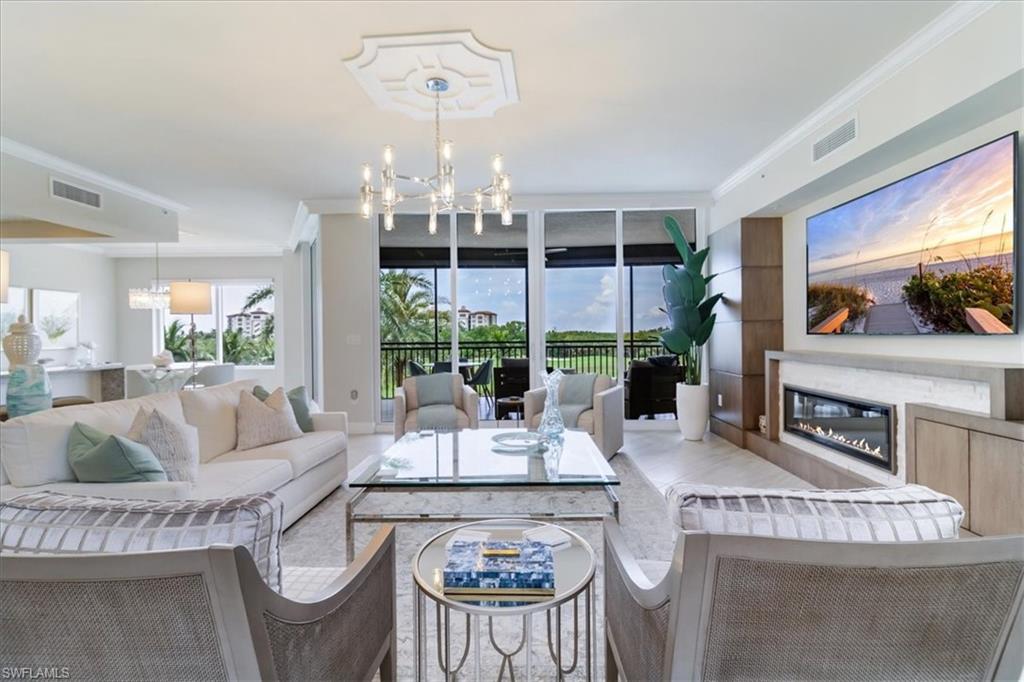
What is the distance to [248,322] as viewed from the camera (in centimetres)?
930

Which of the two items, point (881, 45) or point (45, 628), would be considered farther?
point (881, 45)

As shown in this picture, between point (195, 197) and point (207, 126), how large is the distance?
91.5 inches

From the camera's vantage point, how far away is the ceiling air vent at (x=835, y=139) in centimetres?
334

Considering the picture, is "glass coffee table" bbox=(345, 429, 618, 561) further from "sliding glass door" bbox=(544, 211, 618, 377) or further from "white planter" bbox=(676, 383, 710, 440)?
"sliding glass door" bbox=(544, 211, 618, 377)

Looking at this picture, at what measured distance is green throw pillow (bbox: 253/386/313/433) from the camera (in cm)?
369

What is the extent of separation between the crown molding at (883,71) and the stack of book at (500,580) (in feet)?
10.3

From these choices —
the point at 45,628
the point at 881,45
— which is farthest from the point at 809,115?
the point at 45,628

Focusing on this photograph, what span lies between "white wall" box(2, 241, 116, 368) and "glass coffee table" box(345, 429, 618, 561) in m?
7.08

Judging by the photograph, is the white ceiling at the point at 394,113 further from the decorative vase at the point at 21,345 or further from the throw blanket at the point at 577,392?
the throw blanket at the point at 577,392

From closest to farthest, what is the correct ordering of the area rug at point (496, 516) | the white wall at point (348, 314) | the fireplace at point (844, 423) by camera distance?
the area rug at point (496, 516) < the fireplace at point (844, 423) < the white wall at point (348, 314)

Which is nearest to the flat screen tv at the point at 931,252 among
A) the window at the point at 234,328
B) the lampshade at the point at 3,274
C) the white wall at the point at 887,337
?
the white wall at the point at 887,337

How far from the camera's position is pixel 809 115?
3.69 m

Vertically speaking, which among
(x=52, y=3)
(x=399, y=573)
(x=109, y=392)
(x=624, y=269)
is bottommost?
(x=399, y=573)

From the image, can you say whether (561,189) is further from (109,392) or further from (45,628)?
(109,392)
